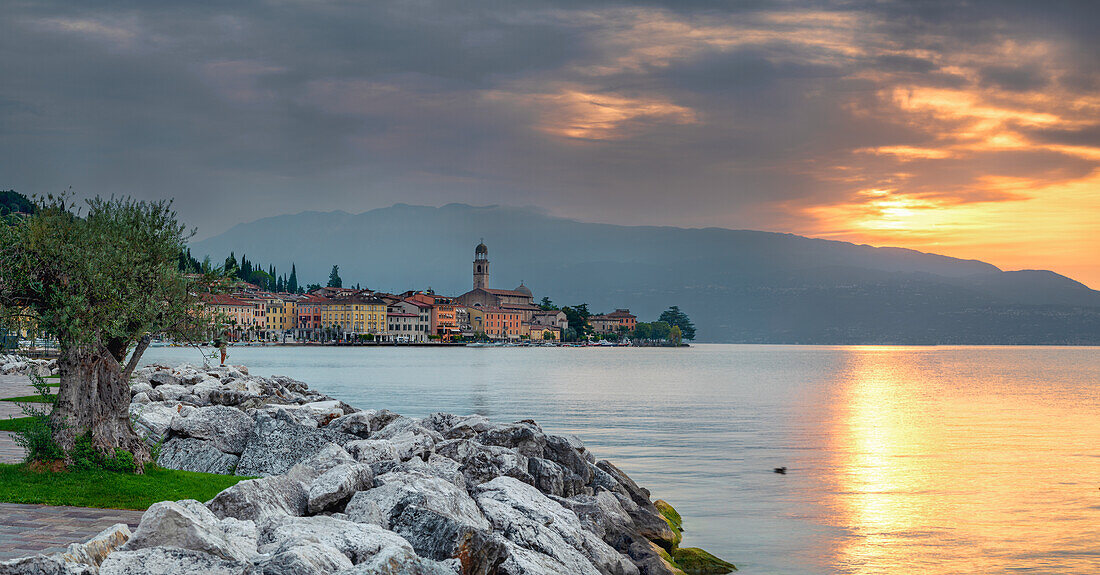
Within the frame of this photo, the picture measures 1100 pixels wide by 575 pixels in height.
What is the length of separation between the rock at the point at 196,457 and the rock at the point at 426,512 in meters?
5.98

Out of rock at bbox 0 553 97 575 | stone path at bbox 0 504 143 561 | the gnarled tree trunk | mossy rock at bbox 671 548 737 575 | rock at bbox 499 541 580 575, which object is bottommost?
mossy rock at bbox 671 548 737 575

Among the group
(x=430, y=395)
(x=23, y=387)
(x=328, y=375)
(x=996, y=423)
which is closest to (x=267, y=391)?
(x=23, y=387)

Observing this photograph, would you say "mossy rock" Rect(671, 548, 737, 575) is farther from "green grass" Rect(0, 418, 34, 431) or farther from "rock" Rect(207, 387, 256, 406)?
"rock" Rect(207, 387, 256, 406)

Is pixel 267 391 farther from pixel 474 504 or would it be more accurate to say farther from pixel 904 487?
pixel 474 504

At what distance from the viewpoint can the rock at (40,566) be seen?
623cm

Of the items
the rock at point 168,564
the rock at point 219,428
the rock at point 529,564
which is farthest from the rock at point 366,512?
the rock at point 219,428

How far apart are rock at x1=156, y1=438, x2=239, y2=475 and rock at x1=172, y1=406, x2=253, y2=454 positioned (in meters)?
0.16

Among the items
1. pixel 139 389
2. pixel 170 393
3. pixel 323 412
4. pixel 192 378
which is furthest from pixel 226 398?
pixel 192 378

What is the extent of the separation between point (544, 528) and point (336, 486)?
2.48 meters

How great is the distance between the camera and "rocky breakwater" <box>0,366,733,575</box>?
7.34m

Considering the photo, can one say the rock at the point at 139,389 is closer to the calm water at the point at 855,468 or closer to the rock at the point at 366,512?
the calm water at the point at 855,468

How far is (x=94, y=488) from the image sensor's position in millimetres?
10930

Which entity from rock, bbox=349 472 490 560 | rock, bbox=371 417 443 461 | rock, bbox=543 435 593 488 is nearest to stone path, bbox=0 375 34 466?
rock, bbox=349 472 490 560

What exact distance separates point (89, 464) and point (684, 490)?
508 inches
